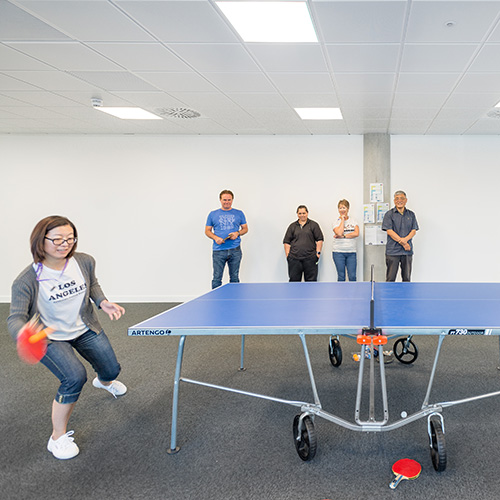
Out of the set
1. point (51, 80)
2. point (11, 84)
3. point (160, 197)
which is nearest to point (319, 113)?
point (160, 197)

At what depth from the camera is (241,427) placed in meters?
2.32

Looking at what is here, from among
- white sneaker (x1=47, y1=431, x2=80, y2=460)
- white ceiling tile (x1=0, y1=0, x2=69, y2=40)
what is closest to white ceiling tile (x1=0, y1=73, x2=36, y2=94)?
white ceiling tile (x1=0, y1=0, x2=69, y2=40)

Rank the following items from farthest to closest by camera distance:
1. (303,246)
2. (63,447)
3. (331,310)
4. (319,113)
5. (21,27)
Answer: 1. (303,246)
2. (319,113)
3. (21,27)
4. (331,310)
5. (63,447)

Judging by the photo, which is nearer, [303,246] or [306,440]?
[306,440]

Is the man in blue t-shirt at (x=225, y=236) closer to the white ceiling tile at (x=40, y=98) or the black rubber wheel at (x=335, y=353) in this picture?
the white ceiling tile at (x=40, y=98)

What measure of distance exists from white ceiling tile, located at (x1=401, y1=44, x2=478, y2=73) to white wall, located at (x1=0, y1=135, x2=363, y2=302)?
2.73m

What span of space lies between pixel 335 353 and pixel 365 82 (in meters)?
2.38

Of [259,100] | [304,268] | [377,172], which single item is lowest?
[304,268]

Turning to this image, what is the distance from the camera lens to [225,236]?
5281 millimetres

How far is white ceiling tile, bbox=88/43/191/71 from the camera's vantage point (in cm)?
290

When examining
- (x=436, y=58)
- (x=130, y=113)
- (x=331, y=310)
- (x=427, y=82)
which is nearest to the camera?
(x=331, y=310)

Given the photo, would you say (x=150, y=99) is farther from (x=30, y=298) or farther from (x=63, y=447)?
(x=63, y=447)

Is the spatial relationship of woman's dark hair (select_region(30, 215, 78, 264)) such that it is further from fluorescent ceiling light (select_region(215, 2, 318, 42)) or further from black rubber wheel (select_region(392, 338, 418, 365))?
black rubber wheel (select_region(392, 338, 418, 365))

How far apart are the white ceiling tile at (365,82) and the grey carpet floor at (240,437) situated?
7.89 feet
